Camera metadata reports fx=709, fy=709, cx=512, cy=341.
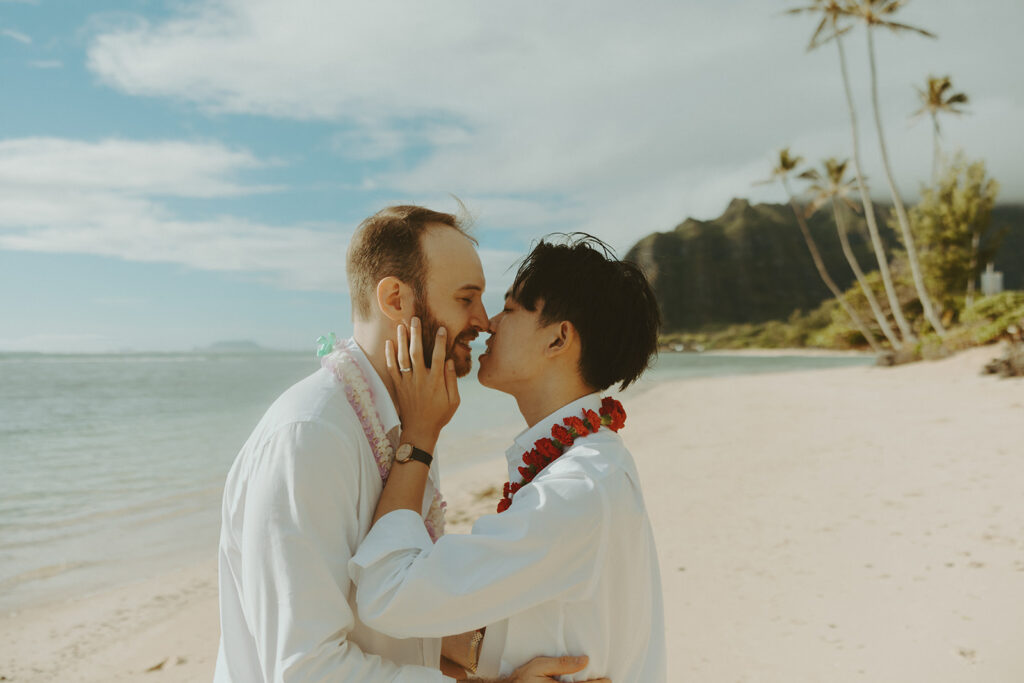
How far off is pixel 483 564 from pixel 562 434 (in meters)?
0.61

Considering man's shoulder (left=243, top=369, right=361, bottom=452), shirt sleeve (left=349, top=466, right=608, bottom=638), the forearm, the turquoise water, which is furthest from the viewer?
the turquoise water

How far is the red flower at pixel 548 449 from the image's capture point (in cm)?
223

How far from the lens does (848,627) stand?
5164 millimetres

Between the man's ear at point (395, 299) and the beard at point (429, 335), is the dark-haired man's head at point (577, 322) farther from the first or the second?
the man's ear at point (395, 299)

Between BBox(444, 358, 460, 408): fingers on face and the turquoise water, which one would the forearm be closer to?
BBox(444, 358, 460, 408): fingers on face

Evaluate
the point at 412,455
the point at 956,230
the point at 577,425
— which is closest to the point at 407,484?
the point at 412,455

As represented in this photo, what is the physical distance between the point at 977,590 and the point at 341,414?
18.4 feet

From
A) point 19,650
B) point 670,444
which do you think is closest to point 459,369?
point 19,650

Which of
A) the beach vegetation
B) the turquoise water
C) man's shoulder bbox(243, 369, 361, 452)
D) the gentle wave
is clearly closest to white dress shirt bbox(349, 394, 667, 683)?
man's shoulder bbox(243, 369, 361, 452)

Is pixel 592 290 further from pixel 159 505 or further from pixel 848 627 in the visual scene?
pixel 159 505

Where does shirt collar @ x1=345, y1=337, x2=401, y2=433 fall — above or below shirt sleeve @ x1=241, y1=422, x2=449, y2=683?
above

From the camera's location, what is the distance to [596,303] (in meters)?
2.44

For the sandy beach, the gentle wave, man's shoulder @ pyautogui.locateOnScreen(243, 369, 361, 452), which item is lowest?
the gentle wave

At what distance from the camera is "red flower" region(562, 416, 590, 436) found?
2227 mm
